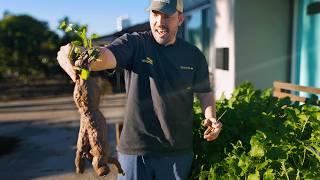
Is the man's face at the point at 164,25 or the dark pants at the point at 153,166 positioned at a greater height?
the man's face at the point at 164,25

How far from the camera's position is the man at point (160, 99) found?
2.46 metres

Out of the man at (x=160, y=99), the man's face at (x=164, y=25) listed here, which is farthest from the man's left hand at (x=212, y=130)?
the man's face at (x=164, y=25)

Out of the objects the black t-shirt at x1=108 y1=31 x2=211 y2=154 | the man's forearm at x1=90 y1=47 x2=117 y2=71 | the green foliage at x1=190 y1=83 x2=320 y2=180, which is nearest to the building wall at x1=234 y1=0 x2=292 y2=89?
the green foliage at x1=190 y1=83 x2=320 y2=180

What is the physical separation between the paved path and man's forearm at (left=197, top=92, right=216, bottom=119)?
76cm

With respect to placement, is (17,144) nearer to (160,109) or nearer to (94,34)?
(160,109)

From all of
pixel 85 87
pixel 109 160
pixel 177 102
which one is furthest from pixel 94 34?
pixel 177 102

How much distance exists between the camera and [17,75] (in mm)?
25172

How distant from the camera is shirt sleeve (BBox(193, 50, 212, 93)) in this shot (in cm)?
265

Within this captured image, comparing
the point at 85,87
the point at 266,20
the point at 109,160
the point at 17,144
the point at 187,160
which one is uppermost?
the point at 266,20

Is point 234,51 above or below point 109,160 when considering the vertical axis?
above

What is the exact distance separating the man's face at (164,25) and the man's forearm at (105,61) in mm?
398

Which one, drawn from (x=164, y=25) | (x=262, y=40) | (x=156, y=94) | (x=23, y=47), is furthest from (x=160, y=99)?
(x=23, y=47)

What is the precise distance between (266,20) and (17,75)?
69.6ft

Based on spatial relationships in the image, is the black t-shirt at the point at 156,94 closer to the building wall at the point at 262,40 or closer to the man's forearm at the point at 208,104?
the man's forearm at the point at 208,104
